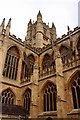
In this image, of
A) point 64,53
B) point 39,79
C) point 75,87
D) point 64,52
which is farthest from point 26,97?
point 64,52

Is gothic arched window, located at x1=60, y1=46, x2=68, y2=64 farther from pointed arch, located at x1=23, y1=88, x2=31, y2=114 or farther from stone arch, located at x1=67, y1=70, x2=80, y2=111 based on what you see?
pointed arch, located at x1=23, y1=88, x2=31, y2=114

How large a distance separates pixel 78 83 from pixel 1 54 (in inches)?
354

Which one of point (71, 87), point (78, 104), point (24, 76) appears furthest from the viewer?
point (24, 76)

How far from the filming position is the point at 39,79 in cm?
1488

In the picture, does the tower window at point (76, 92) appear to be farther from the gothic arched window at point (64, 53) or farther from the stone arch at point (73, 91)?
the gothic arched window at point (64, 53)

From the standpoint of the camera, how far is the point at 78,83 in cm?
1176

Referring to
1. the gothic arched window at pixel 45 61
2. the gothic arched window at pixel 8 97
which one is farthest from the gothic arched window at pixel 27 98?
the gothic arched window at pixel 45 61

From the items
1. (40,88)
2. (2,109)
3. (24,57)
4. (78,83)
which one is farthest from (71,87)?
(24,57)

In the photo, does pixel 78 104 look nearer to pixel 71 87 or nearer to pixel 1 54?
pixel 71 87

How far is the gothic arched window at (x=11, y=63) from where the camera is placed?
1683 cm

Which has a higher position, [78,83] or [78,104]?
[78,83]

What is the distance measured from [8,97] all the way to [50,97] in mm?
4904

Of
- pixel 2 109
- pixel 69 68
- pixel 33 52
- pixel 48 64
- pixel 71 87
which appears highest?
pixel 33 52

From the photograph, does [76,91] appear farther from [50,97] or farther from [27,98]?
[27,98]
